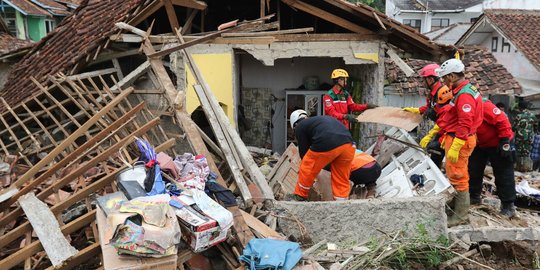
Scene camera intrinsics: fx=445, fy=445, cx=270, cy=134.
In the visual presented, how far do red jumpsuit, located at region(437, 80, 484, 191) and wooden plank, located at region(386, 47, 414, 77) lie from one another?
315 centimetres

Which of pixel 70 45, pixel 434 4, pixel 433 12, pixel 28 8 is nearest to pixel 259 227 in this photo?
pixel 70 45

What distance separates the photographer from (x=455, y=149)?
18.3 feet

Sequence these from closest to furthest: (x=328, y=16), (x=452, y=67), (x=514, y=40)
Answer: (x=452, y=67)
(x=328, y=16)
(x=514, y=40)

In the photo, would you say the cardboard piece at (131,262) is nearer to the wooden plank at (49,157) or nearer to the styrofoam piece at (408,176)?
the wooden plank at (49,157)

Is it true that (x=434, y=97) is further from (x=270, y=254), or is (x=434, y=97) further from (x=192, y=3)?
(x=192, y=3)

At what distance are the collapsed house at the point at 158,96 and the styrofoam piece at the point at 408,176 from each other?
712mm

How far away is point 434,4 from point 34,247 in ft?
122

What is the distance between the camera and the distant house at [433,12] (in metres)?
34.9

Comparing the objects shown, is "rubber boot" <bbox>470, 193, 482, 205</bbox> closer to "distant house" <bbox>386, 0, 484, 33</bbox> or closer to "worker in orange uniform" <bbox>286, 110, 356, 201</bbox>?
"worker in orange uniform" <bbox>286, 110, 356, 201</bbox>

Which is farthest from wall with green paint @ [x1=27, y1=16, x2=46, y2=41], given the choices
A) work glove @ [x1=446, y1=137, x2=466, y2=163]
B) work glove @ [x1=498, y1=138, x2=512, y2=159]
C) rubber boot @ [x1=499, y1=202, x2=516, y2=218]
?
rubber boot @ [x1=499, y1=202, x2=516, y2=218]

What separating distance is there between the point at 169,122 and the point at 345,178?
10.4 feet

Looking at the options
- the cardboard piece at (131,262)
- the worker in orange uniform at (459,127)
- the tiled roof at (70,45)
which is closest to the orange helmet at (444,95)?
the worker in orange uniform at (459,127)

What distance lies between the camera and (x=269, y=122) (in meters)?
11.8

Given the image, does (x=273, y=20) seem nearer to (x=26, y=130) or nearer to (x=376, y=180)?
(x=376, y=180)
